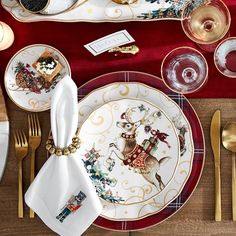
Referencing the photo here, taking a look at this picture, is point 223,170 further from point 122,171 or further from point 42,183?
point 42,183

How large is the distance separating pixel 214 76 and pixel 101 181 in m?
0.34

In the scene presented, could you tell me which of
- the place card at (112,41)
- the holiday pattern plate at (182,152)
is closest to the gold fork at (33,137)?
the holiday pattern plate at (182,152)

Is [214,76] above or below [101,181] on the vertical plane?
above

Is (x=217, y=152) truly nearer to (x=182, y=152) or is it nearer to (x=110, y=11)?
(x=182, y=152)

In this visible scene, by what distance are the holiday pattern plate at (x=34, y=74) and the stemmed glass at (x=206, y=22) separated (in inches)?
11.2

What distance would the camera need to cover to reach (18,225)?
4.38 ft

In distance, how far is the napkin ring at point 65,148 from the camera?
1260 mm

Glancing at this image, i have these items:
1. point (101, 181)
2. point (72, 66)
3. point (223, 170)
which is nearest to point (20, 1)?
point (72, 66)

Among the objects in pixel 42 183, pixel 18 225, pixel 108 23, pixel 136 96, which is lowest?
pixel 18 225

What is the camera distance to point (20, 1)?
131 cm

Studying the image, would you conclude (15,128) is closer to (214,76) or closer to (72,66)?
(72,66)

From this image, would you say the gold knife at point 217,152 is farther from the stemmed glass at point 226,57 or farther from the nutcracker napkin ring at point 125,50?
the nutcracker napkin ring at point 125,50

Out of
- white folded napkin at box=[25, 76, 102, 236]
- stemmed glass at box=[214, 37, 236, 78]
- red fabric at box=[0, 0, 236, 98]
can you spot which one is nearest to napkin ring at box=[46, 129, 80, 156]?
white folded napkin at box=[25, 76, 102, 236]

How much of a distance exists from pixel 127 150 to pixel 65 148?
14cm
